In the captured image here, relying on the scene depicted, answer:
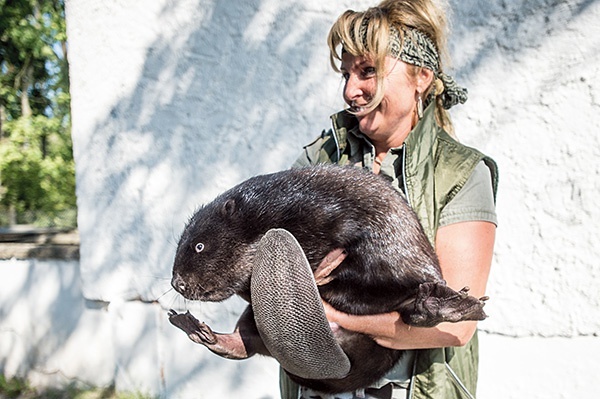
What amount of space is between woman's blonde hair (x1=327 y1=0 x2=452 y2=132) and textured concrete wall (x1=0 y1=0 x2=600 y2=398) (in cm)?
116

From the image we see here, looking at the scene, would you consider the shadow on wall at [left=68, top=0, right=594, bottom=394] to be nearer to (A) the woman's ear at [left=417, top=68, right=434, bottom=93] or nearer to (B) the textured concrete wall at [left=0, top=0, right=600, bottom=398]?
(B) the textured concrete wall at [left=0, top=0, right=600, bottom=398]

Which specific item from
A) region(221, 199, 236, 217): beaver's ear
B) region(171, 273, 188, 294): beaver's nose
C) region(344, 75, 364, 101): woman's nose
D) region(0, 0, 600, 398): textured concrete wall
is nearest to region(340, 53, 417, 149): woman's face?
region(344, 75, 364, 101): woman's nose

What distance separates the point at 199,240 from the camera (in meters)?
1.69

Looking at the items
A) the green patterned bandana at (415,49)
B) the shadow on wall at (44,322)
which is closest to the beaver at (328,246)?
the green patterned bandana at (415,49)

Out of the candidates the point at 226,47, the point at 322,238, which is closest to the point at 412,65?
the point at 322,238

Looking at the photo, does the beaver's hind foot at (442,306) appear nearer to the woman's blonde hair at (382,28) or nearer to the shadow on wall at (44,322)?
the woman's blonde hair at (382,28)

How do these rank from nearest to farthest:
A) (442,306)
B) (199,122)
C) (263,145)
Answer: (442,306), (263,145), (199,122)

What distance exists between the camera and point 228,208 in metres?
1.71

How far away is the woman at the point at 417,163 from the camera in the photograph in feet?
5.85

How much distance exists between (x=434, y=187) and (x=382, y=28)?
548mm

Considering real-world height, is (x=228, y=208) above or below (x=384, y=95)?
below

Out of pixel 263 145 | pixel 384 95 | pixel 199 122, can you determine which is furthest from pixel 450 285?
pixel 199 122

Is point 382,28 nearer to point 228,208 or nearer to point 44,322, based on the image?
point 228,208

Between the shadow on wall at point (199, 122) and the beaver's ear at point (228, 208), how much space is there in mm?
1960
